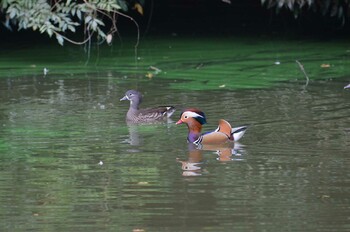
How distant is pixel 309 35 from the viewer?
20.8 m

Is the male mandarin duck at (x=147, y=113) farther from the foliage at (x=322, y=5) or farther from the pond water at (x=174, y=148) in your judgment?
the foliage at (x=322, y=5)

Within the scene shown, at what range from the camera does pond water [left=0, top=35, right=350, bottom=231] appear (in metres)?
8.11

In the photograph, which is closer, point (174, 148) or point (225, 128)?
point (174, 148)

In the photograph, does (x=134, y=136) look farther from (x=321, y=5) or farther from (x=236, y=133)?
(x=321, y=5)

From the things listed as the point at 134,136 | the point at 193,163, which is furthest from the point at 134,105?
the point at 193,163

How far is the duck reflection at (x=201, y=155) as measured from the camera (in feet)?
31.9

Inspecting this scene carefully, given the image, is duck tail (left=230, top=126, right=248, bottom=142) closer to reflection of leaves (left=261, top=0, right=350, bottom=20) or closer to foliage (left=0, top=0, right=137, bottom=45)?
foliage (left=0, top=0, right=137, bottom=45)

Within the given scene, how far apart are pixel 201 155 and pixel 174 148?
0.36m

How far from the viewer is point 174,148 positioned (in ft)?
35.5

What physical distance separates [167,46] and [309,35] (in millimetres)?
3029

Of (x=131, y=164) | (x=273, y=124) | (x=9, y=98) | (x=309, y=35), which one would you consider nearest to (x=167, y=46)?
(x=309, y=35)

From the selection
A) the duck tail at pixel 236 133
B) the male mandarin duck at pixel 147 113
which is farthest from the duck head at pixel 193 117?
the male mandarin duck at pixel 147 113

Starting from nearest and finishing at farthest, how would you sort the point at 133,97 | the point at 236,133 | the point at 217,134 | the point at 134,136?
1. the point at 236,133
2. the point at 217,134
3. the point at 134,136
4. the point at 133,97

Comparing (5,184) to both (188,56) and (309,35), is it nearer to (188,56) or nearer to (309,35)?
(188,56)
